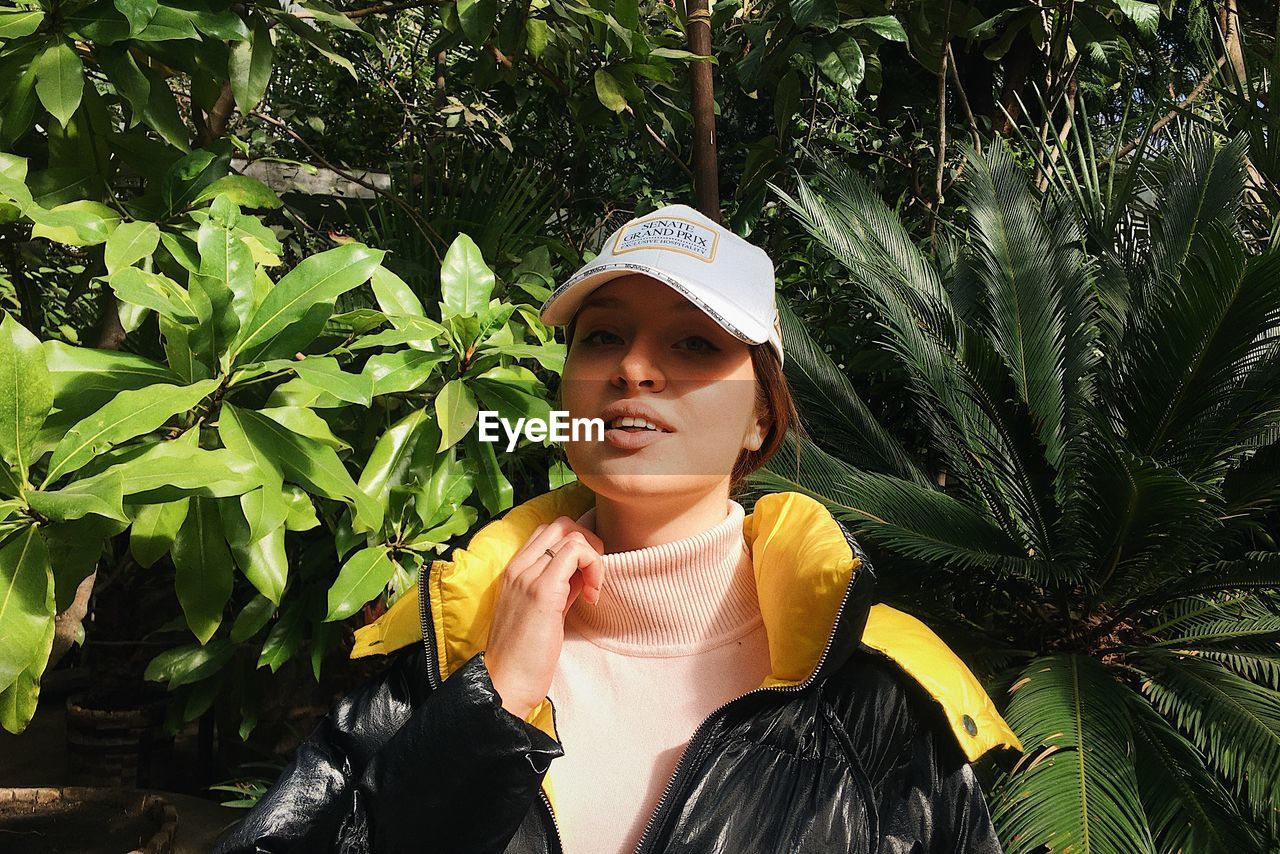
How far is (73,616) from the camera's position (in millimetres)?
2088

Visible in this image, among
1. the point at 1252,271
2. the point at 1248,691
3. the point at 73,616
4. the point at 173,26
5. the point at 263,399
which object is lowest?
the point at 73,616

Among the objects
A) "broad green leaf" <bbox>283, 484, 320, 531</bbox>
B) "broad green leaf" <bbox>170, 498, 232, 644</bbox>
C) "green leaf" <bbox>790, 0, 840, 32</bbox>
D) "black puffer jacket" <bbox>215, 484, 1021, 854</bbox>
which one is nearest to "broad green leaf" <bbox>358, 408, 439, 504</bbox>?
"broad green leaf" <bbox>283, 484, 320, 531</bbox>

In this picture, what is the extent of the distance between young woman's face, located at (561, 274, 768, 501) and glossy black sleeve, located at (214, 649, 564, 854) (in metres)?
0.25

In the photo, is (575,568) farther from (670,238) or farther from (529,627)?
(670,238)

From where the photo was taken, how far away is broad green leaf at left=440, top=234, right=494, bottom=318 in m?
1.81

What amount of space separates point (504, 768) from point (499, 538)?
0.32 metres

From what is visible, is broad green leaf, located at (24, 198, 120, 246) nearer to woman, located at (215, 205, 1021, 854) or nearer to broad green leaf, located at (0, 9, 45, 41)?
broad green leaf, located at (0, 9, 45, 41)

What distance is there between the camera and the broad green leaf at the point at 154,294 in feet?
4.66

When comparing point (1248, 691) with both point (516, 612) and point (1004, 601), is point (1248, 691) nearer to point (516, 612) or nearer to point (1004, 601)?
point (1004, 601)

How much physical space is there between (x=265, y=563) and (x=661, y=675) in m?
0.72

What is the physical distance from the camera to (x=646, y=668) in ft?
3.73

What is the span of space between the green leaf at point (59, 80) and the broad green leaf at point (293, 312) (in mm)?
503

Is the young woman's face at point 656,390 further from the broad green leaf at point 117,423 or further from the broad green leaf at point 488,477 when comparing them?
the broad green leaf at point 488,477

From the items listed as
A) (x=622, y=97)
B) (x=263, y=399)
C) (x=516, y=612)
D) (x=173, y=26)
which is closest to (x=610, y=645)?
(x=516, y=612)
